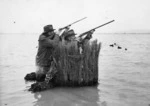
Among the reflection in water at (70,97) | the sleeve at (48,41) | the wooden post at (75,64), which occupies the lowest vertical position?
the reflection in water at (70,97)

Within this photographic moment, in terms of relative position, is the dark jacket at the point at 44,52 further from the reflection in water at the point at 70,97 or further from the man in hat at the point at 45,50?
the reflection in water at the point at 70,97

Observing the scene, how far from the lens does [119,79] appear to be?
35.9 feet

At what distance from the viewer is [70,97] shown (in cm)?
753

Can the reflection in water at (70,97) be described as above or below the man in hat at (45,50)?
below

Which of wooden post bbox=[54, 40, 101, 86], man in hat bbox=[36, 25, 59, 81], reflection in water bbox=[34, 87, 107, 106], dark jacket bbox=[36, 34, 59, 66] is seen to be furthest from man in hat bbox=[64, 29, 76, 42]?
reflection in water bbox=[34, 87, 107, 106]

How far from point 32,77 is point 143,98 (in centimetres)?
466

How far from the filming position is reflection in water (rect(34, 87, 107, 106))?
6.94 meters

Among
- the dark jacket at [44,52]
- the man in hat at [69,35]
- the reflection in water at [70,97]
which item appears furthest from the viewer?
the man in hat at [69,35]

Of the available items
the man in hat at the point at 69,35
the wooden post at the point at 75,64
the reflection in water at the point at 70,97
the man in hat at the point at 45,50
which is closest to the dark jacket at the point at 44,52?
the man in hat at the point at 45,50

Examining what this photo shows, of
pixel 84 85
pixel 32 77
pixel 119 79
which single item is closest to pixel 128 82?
pixel 119 79

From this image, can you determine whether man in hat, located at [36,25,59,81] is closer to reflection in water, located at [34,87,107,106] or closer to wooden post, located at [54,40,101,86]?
wooden post, located at [54,40,101,86]

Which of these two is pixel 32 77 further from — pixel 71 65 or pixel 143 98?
pixel 143 98

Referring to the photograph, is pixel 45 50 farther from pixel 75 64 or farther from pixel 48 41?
pixel 75 64

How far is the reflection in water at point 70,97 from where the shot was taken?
22.8ft
